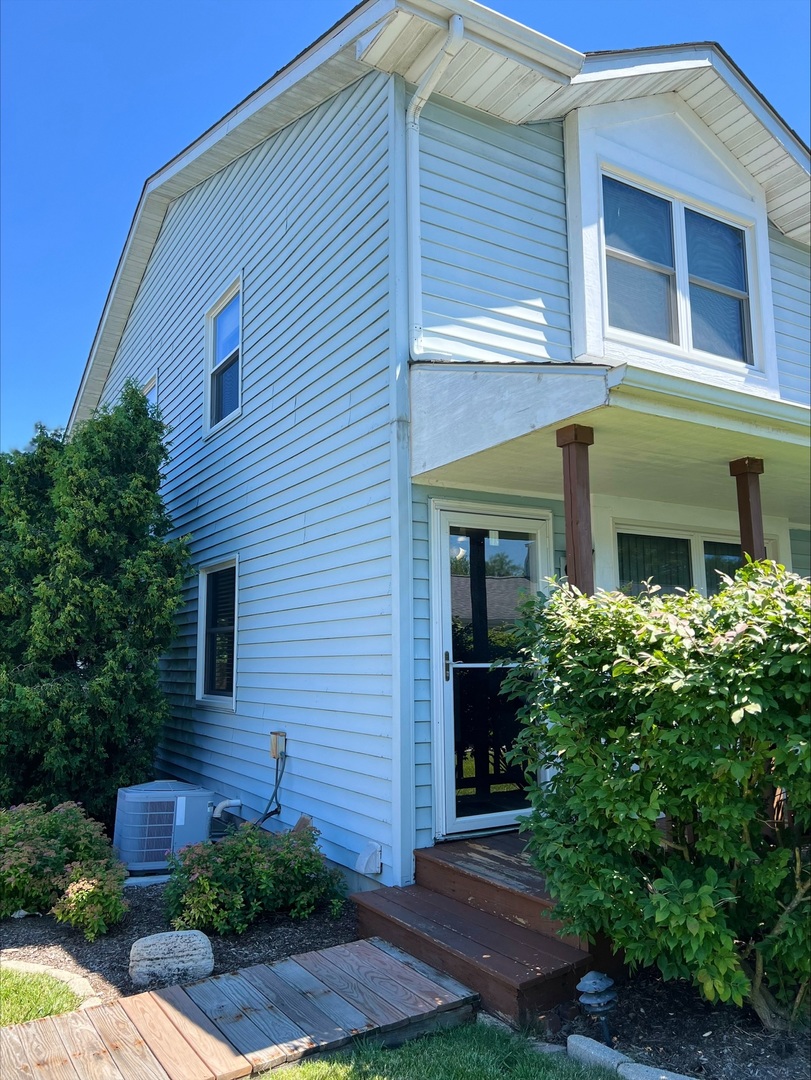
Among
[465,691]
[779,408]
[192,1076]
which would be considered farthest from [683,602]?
[192,1076]

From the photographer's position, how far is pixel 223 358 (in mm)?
8602

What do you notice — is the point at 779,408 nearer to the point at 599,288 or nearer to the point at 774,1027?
the point at 599,288

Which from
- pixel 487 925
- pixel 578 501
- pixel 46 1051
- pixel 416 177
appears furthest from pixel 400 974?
pixel 416 177

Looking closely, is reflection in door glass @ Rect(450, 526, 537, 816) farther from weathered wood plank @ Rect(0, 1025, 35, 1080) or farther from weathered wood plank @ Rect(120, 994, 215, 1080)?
weathered wood plank @ Rect(0, 1025, 35, 1080)

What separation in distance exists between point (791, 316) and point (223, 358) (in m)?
5.71

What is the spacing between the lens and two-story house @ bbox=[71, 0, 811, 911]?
189 inches

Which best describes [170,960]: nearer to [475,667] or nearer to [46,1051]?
[46,1051]

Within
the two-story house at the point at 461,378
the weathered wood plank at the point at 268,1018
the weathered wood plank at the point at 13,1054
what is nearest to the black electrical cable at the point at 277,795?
the two-story house at the point at 461,378

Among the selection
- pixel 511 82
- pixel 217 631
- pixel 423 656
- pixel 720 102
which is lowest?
pixel 423 656

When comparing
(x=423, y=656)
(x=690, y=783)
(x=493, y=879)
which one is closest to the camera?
(x=690, y=783)

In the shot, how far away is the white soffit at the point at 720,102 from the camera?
5.98 m

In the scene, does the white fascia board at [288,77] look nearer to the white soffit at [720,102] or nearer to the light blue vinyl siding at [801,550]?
the white soffit at [720,102]

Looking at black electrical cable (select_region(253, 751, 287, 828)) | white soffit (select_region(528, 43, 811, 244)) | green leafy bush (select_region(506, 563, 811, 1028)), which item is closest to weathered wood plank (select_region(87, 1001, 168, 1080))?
green leafy bush (select_region(506, 563, 811, 1028))

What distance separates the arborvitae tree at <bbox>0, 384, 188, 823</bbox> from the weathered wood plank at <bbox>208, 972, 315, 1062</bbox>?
3.73 metres
